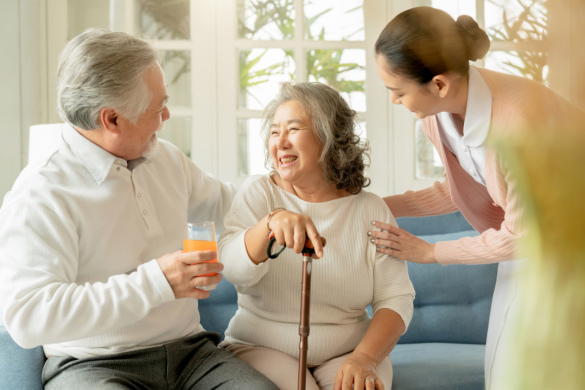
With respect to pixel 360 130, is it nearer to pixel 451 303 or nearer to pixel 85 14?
pixel 451 303

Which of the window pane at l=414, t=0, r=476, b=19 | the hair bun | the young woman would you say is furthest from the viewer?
the young woman

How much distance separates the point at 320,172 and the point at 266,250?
0.40m

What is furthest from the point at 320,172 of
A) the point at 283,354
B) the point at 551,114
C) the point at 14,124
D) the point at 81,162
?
the point at 14,124

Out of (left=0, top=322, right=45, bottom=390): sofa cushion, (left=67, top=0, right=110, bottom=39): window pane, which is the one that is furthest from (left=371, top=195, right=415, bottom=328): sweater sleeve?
(left=67, top=0, right=110, bottom=39): window pane

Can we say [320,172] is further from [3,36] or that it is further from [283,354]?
[3,36]

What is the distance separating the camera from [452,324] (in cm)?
238

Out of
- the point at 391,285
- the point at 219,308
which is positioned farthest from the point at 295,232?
the point at 219,308

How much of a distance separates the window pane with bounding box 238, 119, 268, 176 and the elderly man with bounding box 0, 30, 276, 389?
162 centimetres

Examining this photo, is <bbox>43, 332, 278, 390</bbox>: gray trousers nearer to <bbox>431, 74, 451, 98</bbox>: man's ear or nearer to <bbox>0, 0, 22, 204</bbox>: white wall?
<bbox>431, 74, 451, 98</bbox>: man's ear

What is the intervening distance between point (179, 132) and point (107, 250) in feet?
6.18

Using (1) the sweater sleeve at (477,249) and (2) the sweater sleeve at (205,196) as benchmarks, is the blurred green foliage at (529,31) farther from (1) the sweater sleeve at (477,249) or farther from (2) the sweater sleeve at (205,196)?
(2) the sweater sleeve at (205,196)

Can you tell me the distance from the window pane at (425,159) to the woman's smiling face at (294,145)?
1.70 m

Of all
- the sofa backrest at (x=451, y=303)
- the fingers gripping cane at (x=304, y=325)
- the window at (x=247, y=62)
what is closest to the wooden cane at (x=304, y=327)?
the fingers gripping cane at (x=304, y=325)

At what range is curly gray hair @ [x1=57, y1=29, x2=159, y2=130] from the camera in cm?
146
